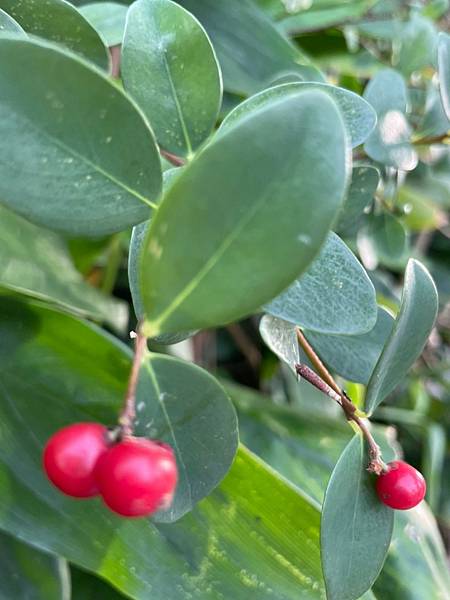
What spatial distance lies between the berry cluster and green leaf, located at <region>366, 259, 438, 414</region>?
0.45 ft

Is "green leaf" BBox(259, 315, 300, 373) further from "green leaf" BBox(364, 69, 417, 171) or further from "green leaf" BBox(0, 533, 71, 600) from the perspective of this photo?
"green leaf" BBox(0, 533, 71, 600)

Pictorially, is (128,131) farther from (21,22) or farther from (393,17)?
(393,17)

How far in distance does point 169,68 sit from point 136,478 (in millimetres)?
235

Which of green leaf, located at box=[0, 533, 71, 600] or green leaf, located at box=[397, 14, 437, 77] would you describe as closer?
green leaf, located at box=[0, 533, 71, 600]

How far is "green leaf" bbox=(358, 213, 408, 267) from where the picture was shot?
2.00 ft

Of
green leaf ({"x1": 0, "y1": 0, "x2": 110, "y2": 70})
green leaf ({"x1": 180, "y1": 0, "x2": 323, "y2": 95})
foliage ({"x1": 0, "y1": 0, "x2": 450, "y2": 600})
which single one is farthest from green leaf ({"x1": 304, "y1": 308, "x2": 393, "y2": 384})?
green leaf ({"x1": 180, "y1": 0, "x2": 323, "y2": 95})

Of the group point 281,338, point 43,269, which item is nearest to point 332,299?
point 281,338

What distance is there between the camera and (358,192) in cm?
47

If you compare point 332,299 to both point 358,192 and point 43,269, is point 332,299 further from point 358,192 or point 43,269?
point 43,269

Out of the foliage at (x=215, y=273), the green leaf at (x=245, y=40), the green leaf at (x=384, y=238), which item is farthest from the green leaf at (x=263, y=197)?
the green leaf at (x=245, y=40)

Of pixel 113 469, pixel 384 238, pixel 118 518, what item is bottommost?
pixel 118 518

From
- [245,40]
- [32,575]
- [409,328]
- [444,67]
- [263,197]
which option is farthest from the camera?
[245,40]

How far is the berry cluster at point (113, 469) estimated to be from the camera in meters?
0.24

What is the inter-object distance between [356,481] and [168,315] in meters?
0.15
